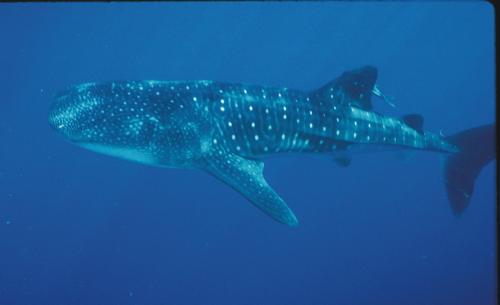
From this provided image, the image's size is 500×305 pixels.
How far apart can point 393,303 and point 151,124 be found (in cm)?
1564

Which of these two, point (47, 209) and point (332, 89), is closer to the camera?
point (332, 89)

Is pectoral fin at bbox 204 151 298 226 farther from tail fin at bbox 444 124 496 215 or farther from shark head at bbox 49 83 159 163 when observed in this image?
tail fin at bbox 444 124 496 215

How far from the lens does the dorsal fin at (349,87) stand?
6711 millimetres

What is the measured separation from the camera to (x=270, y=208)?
510 cm

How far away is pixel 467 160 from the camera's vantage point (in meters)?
7.66

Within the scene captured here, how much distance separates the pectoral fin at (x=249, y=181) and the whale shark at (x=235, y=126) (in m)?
0.01

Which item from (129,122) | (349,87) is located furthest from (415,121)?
(129,122)

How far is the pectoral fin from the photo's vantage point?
5078mm

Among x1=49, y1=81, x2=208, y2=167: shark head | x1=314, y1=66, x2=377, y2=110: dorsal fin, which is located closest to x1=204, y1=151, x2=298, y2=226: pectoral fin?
x1=49, y1=81, x2=208, y2=167: shark head

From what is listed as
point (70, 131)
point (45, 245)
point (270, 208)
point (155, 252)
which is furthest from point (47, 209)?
point (270, 208)

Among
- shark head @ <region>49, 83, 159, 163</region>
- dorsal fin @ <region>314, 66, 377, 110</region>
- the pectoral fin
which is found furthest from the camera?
dorsal fin @ <region>314, 66, 377, 110</region>

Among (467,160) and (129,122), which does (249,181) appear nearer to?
(129,122)

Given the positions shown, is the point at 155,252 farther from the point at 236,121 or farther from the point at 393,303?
the point at 236,121

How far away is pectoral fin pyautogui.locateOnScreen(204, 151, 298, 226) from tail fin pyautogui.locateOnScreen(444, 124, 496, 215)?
3710 millimetres
